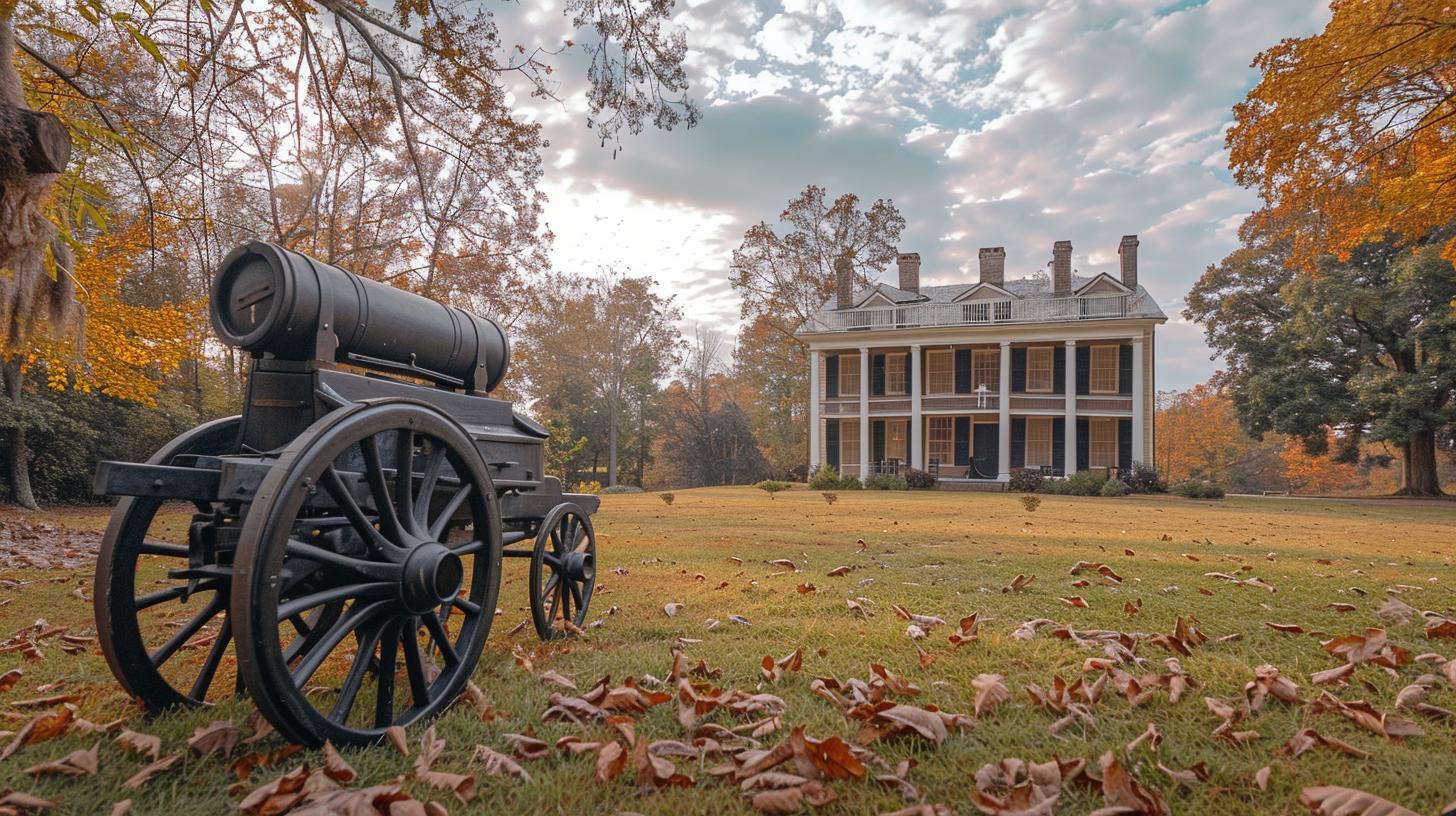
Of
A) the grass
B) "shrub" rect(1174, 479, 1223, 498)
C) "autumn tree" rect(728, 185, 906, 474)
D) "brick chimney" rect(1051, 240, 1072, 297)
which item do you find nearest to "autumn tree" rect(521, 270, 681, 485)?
"autumn tree" rect(728, 185, 906, 474)

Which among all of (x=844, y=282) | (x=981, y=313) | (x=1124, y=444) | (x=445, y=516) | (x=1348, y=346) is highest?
(x=844, y=282)

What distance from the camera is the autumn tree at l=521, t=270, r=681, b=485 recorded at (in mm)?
34438

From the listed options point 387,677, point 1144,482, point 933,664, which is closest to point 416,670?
point 387,677

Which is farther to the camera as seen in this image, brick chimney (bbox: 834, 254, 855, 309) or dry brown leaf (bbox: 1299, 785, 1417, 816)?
brick chimney (bbox: 834, 254, 855, 309)

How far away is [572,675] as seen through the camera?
117 inches

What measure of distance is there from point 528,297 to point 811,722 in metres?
18.1

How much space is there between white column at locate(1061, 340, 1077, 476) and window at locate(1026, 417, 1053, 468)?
1212 millimetres

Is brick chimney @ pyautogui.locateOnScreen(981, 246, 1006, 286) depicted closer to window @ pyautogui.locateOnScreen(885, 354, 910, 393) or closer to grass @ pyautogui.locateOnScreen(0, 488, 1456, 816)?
window @ pyautogui.locateOnScreen(885, 354, 910, 393)

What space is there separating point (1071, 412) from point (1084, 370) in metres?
1.76

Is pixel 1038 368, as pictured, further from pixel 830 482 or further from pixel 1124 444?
pixel 830 482

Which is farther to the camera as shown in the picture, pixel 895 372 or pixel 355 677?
Answer: pixel 895 372

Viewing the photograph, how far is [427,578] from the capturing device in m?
2.29

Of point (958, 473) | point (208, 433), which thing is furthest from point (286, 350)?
point (958, 473)

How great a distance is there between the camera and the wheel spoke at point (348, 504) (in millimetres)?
2090
